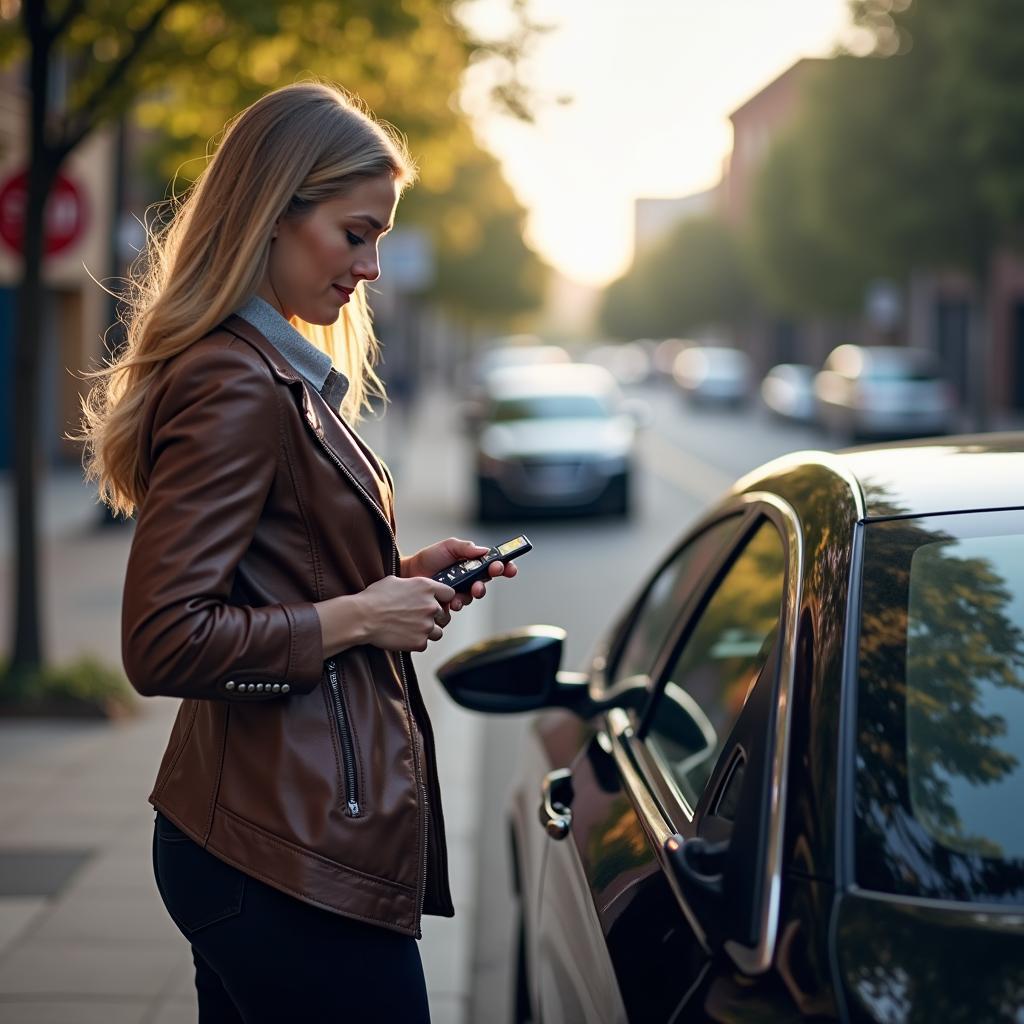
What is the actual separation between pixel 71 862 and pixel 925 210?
84.9 feet

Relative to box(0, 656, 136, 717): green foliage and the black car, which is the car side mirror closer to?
the black car

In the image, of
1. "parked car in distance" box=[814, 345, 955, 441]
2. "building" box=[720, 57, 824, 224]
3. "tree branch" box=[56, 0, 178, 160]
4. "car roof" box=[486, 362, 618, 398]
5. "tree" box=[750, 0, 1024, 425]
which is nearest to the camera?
"tree branch" box=[56, 0, 178, 160]

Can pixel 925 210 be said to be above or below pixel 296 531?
above

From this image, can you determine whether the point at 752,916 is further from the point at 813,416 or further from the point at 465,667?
the point at 813,416

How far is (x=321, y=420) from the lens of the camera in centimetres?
220

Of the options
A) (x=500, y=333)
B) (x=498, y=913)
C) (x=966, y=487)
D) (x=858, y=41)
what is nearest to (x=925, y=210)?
(x=858, y=41)

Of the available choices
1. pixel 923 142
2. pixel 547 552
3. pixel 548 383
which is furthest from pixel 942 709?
pixel 923 142

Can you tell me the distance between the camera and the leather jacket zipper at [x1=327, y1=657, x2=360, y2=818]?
213 centimetres

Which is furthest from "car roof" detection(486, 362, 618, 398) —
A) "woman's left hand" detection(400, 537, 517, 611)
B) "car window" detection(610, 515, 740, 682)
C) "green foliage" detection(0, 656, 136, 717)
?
"woman's left hand" detection(400, 537, 517, 611)

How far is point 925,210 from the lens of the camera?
1149 inches

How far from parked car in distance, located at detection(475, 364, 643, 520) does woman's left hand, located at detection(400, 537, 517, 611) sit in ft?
48.0

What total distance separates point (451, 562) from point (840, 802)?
0.80 metres

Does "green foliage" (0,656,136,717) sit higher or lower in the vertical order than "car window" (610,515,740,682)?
lower

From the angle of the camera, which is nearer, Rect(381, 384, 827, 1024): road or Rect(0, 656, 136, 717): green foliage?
Rect(381, 384, 827, 1024): road
